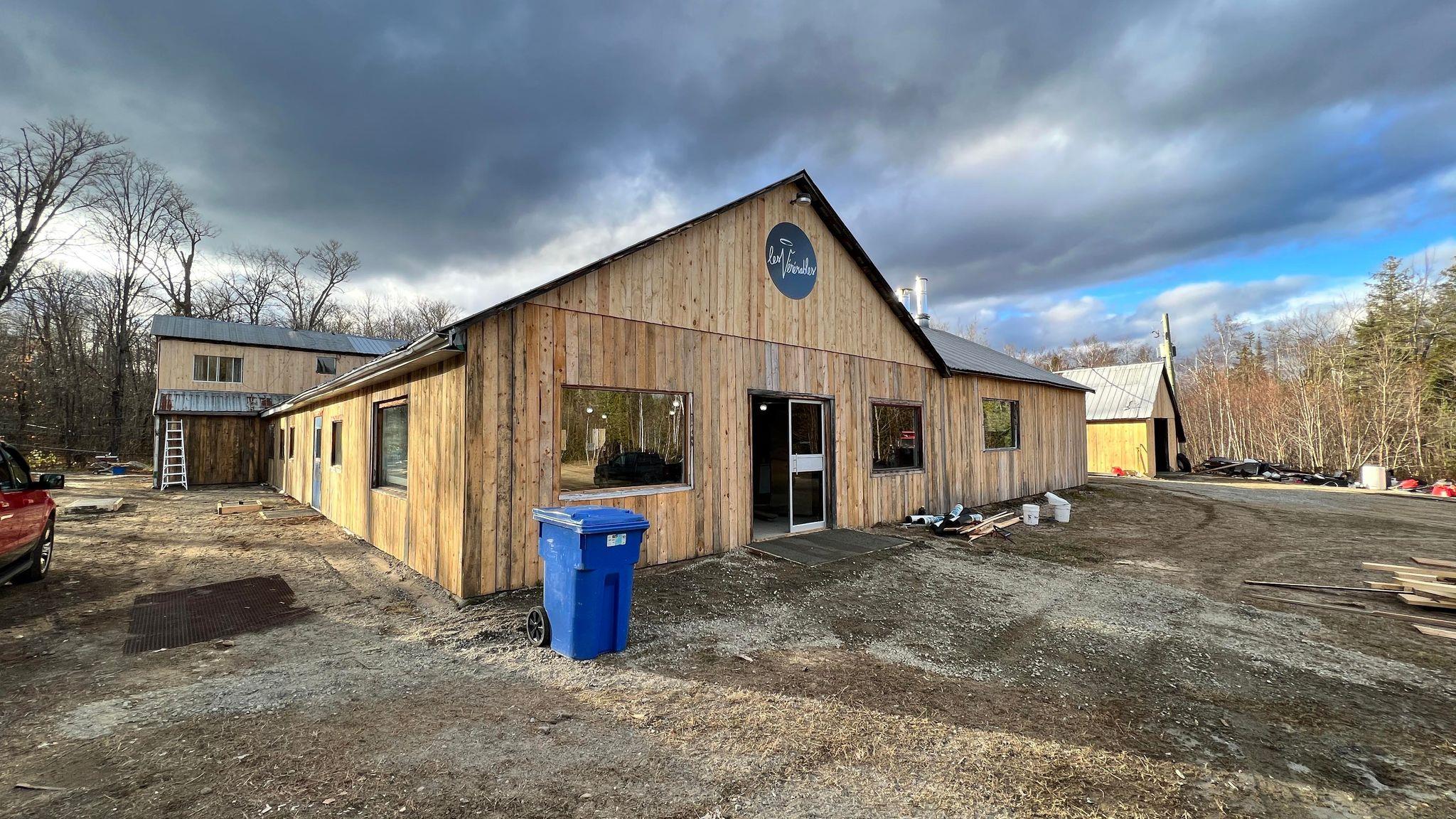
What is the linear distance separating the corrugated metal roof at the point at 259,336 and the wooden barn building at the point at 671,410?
47.1ft

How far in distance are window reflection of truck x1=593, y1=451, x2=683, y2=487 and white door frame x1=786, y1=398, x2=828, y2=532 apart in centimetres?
223

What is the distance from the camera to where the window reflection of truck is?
256 inches

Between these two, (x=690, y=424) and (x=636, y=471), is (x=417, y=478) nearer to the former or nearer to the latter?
(x=636, y=471)

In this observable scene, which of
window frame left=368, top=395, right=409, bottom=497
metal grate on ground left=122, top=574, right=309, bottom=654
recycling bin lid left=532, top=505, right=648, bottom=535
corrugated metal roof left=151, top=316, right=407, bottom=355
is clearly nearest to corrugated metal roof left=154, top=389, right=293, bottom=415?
corrugated metal roof left=151, top=316, right=407, bottom=355

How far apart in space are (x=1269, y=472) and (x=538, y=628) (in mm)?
27069

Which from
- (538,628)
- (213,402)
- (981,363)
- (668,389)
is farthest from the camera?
(213,402)

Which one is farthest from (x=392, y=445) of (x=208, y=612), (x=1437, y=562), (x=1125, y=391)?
(x=1125, y=391)

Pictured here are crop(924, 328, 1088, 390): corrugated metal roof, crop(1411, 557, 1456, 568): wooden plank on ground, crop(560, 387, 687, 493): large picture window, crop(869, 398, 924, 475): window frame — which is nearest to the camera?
crop(560, 387, 687, 493): large picture window

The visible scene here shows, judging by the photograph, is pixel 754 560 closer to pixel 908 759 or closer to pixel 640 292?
pixel 640 292

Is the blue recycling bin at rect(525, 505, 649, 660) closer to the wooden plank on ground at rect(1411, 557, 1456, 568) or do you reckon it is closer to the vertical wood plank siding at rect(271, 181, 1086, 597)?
the vertical wood plank siding at rect(271, 181, 1086, 597)

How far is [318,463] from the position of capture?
12.0m

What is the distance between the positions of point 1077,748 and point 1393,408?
28.0 metres

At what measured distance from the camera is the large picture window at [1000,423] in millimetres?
12727

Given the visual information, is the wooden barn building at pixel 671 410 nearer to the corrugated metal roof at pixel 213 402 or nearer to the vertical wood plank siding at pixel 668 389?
the vertical wood plank siding at pixel 668 389
